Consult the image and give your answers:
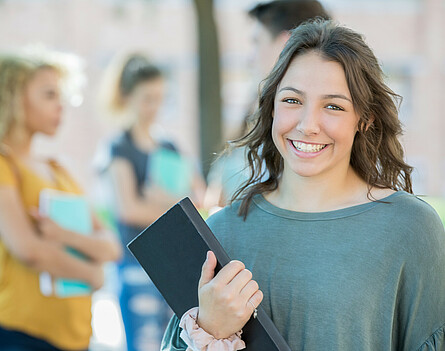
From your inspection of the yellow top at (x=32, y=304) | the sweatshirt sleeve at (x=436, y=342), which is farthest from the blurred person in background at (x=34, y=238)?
the sweatshirt sleeve at (x=436, y=342)

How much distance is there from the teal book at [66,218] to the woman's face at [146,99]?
2.98 ft

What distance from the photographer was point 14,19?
528 inches

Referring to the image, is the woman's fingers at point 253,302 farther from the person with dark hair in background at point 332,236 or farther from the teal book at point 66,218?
the teal book at point 66,218

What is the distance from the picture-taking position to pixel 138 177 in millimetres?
3789

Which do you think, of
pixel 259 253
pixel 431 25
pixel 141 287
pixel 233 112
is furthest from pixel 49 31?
pixel 259 253

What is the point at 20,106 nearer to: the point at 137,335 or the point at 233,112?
the point at 137,335

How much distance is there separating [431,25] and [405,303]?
534 inches

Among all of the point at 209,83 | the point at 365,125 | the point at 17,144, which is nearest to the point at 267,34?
the point at 365,125

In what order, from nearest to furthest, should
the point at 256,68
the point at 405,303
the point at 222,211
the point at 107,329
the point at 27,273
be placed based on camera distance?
1. the point at 405,303
2. the point at 222,211
3. the point at 256,68
4. the point at 27,273
5. the point at 107,329

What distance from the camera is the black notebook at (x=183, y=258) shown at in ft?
4.29

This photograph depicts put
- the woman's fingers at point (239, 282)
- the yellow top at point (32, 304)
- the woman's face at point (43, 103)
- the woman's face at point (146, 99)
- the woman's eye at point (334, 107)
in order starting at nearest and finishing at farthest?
the woman's fingers at point (239, 282) → the woman's eye at point (334, 107) → the yellow top at point (32, 304) → the woman's face at point (43, 103) → the woman's face at point (146, 99)

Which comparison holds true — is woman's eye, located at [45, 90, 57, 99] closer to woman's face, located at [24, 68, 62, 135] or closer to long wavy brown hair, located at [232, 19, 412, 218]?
woman's face, located at [24, 68, 62, 135]

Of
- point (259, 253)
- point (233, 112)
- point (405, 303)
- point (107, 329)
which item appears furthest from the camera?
point (233, 112)

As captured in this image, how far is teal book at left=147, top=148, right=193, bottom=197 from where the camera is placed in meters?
3.79
